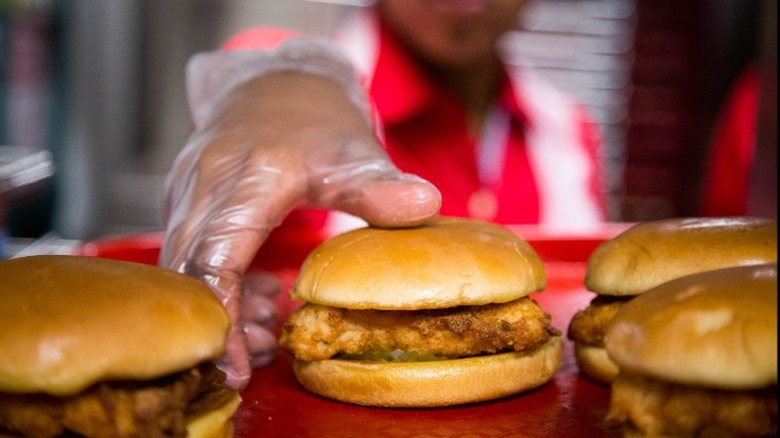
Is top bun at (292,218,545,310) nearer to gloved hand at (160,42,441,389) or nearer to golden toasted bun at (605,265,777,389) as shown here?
gloved hand at (160,42,441,389)

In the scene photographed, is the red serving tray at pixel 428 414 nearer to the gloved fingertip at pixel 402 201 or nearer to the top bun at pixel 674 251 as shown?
the top bun at pixel 674 251

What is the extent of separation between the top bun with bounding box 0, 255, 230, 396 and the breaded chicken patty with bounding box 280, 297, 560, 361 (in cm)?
38

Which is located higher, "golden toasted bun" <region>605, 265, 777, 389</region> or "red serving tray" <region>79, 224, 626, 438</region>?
"golden toasted bun" <region>605, 265, 777, 389</region>

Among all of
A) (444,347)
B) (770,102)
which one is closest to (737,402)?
(770,102)

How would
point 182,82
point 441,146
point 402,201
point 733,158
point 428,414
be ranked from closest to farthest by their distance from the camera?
point 428,414
point 402,201
point 441,146
point 733,158
point 182,82

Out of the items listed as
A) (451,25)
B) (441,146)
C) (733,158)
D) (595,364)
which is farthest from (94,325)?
(733,158)

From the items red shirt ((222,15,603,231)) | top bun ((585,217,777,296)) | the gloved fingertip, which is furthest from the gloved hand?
red shirt ((222,15,603,231))

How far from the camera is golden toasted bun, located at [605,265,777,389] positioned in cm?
108

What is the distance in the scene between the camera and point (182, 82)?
525 centimetres

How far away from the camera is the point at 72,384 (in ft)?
3.68

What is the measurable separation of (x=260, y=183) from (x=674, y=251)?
895mm

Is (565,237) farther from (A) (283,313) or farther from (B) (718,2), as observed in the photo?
(B) (718,2)

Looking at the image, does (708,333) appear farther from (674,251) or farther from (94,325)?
(94,325)

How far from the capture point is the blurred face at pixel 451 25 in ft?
11.1
